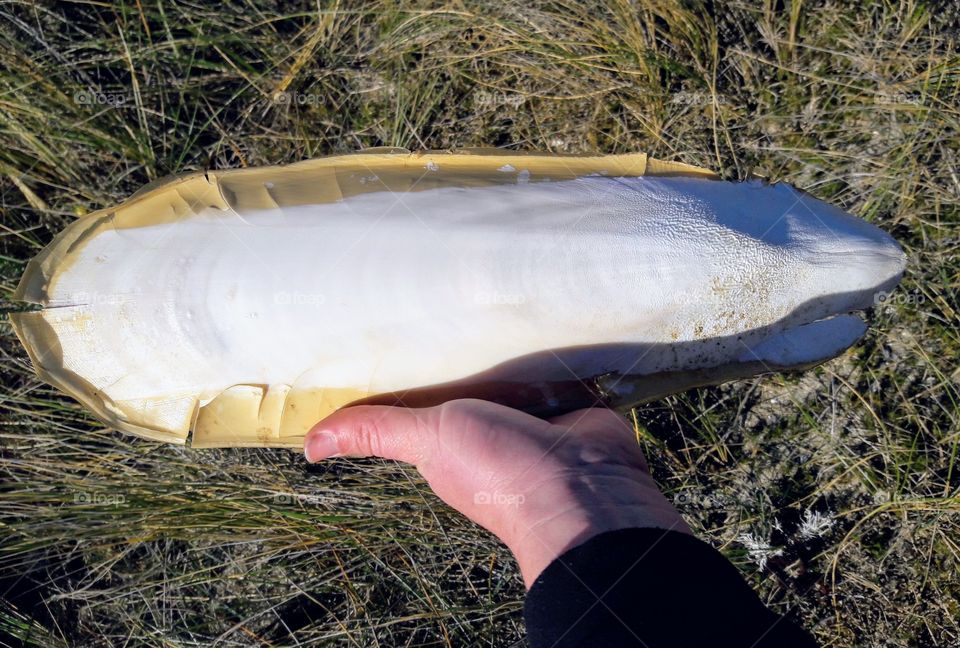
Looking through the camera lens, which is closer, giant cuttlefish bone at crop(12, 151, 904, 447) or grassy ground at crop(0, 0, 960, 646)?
giant cuttlefish bone at crop(12, 151, 904, 447)

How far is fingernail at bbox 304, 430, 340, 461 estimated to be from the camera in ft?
5.79

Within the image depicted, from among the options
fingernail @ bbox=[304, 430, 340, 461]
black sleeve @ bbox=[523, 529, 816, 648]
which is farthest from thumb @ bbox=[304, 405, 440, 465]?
black sleeve @ bbox=[523, 529, 816, 648]

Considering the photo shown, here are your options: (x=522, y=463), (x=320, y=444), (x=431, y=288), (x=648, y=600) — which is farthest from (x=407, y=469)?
(x=648, y=600)

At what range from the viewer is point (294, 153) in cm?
255

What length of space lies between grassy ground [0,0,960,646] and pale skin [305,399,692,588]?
71 centimetres

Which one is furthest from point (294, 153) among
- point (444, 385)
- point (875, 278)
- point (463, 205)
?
point (875, 278)

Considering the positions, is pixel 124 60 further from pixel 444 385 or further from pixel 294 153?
pixel 444 385

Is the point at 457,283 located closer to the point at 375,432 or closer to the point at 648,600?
the point at 375,432

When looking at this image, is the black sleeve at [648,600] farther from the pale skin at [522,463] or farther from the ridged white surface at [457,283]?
the ridged white surface at [457,283]

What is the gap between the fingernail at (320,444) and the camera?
1.76 metres

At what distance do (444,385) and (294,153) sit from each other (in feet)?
4.39

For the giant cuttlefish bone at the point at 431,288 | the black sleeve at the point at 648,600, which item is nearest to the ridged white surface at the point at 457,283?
the giant cuttlefish bone at the point at 431,288

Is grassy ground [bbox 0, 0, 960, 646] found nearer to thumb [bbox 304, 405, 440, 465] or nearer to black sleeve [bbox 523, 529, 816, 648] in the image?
thumb [bbox 304, 405, 440, 465]

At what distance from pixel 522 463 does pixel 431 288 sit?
545 millimetres
